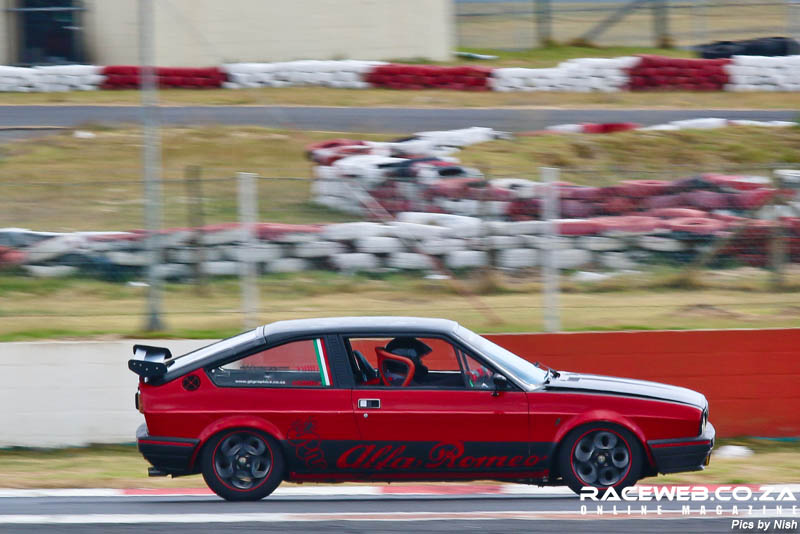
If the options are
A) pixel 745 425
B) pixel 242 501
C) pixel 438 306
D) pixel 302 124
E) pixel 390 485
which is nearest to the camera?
pixel 242 501

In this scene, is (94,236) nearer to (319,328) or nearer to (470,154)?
(319,328)

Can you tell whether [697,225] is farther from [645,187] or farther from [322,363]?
[322,363]

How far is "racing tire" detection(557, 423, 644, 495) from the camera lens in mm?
6793

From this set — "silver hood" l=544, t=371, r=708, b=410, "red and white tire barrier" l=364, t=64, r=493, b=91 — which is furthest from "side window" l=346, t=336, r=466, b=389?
"red and white tire barrier" l=364, t=64, r=493, b=91

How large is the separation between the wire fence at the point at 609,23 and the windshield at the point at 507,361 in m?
22.3

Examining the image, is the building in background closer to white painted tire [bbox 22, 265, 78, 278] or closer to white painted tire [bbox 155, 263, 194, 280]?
white painted tire [bbox 22, 265, 78, 278]

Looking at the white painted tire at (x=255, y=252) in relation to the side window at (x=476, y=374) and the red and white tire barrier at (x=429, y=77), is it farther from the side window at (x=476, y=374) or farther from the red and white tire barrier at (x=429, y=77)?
the red and white tire barrier at (x=429, y=77)

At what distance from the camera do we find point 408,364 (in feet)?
23.1

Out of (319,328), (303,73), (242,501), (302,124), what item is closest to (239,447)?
(242,501)

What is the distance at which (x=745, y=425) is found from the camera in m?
9.34

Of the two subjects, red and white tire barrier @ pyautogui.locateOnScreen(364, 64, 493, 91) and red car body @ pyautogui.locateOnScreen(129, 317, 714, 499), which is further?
red and white tire barrier @ pyautogui.locateOnScreen(364, 64, 493, 91)

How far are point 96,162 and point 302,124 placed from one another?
4523 mm

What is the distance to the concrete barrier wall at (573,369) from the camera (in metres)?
9.30

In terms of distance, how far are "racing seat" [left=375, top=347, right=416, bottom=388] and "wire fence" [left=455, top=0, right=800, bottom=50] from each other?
22711 millimetres
